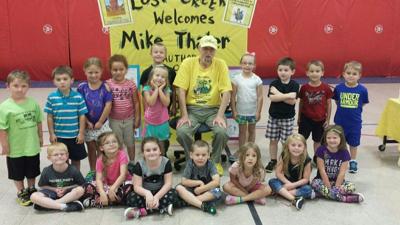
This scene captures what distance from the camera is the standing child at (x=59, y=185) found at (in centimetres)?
344

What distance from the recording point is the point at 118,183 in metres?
3.55

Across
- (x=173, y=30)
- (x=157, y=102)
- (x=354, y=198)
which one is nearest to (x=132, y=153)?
(x=157, y=102)

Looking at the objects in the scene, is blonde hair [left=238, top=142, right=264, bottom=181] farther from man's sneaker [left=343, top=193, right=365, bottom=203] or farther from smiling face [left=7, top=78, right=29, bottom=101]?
smiling face [left=7, top=78, right=29, bottom=101]

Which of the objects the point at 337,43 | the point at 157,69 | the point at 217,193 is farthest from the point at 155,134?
the point at 337,43

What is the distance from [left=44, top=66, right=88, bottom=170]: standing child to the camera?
12.2 ft

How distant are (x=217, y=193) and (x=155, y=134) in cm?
97

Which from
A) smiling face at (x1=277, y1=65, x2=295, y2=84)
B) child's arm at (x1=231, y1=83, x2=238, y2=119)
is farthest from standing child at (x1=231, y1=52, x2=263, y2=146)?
smiling face at (x1=277, y1=65, x2=295, y2=84)

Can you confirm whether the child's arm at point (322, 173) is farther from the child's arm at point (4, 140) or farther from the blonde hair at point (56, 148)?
the child's arm at point (4, 140)

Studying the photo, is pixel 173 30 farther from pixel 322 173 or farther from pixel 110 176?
pixel 322 173

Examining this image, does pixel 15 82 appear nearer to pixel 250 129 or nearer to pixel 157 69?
→ pixel 157 69

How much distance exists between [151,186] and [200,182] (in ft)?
1.32

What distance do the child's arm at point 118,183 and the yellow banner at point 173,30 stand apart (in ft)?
5.14

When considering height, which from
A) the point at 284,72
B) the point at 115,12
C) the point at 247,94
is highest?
the point at 115,12

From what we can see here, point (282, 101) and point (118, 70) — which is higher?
point (118, 70)
